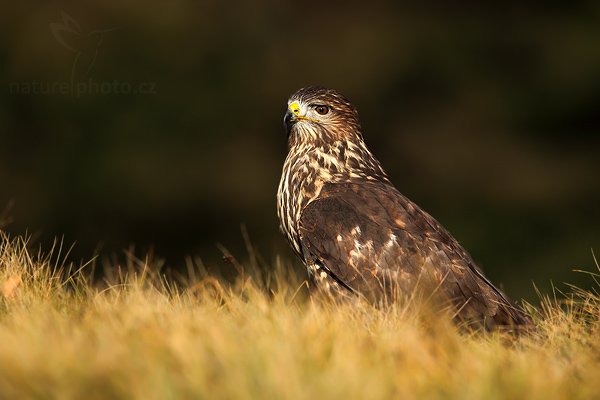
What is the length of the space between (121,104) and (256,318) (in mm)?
16661

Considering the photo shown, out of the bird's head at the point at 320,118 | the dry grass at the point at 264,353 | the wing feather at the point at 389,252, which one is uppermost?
the bird's head at the point at 320,118

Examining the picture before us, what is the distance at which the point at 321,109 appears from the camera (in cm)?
736

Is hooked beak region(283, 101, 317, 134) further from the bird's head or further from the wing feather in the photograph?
the wing feather

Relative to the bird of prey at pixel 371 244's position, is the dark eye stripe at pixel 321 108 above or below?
above

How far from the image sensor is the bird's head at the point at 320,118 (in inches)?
286

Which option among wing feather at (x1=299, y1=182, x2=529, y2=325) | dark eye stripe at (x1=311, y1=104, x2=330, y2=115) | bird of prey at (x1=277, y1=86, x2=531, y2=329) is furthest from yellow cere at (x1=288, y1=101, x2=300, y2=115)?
wing feather at (x1=299, y1=182, x2=529, y2=325)

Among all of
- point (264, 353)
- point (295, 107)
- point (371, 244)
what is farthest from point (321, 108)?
point (264, 353)

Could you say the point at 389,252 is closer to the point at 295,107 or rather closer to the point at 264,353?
the point at 295,107

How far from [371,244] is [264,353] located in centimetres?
241

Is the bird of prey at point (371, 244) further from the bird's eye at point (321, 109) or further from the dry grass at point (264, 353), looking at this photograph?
the dry grass at point (264, 353)

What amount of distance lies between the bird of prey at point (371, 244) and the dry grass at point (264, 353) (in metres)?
0.96

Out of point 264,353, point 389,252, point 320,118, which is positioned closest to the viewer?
point 264,353

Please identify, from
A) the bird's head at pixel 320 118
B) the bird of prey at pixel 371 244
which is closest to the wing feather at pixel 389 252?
the bird of prey at pixel 371 244

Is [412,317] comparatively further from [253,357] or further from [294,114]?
[294,114]
